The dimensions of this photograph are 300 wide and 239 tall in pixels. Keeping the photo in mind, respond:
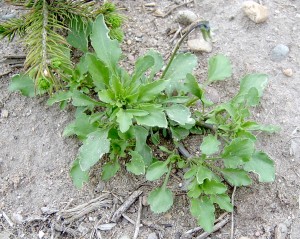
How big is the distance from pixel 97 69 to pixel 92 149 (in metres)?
0.37

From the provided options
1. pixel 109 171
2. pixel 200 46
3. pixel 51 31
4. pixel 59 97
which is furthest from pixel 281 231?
pixel 51 31

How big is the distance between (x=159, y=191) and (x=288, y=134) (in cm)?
72

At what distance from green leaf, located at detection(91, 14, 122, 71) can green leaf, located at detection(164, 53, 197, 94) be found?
0.29 m

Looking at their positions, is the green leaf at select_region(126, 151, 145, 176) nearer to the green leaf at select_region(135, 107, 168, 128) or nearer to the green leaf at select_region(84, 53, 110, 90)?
the green leaf at select_region(135, 107, 168, 128)

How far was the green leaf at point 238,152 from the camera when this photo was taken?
7.18ft

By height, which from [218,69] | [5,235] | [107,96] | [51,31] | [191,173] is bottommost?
[5,235]

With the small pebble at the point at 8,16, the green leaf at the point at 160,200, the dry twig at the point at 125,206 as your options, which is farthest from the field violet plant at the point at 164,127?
the small pebble at the point at 8,16

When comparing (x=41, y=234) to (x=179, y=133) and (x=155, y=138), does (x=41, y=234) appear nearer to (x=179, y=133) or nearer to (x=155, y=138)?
(x=155, y=138)

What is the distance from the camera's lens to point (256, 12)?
9.28 ft

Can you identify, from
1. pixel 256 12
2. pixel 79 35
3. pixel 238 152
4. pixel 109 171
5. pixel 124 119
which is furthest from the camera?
pixel 256 12

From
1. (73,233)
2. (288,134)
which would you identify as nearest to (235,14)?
(288,134)

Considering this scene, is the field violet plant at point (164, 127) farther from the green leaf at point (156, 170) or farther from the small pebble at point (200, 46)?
the small pebble at point (200, 46)

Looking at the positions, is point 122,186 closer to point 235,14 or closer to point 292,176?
point 292,176

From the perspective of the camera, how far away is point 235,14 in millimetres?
2914
